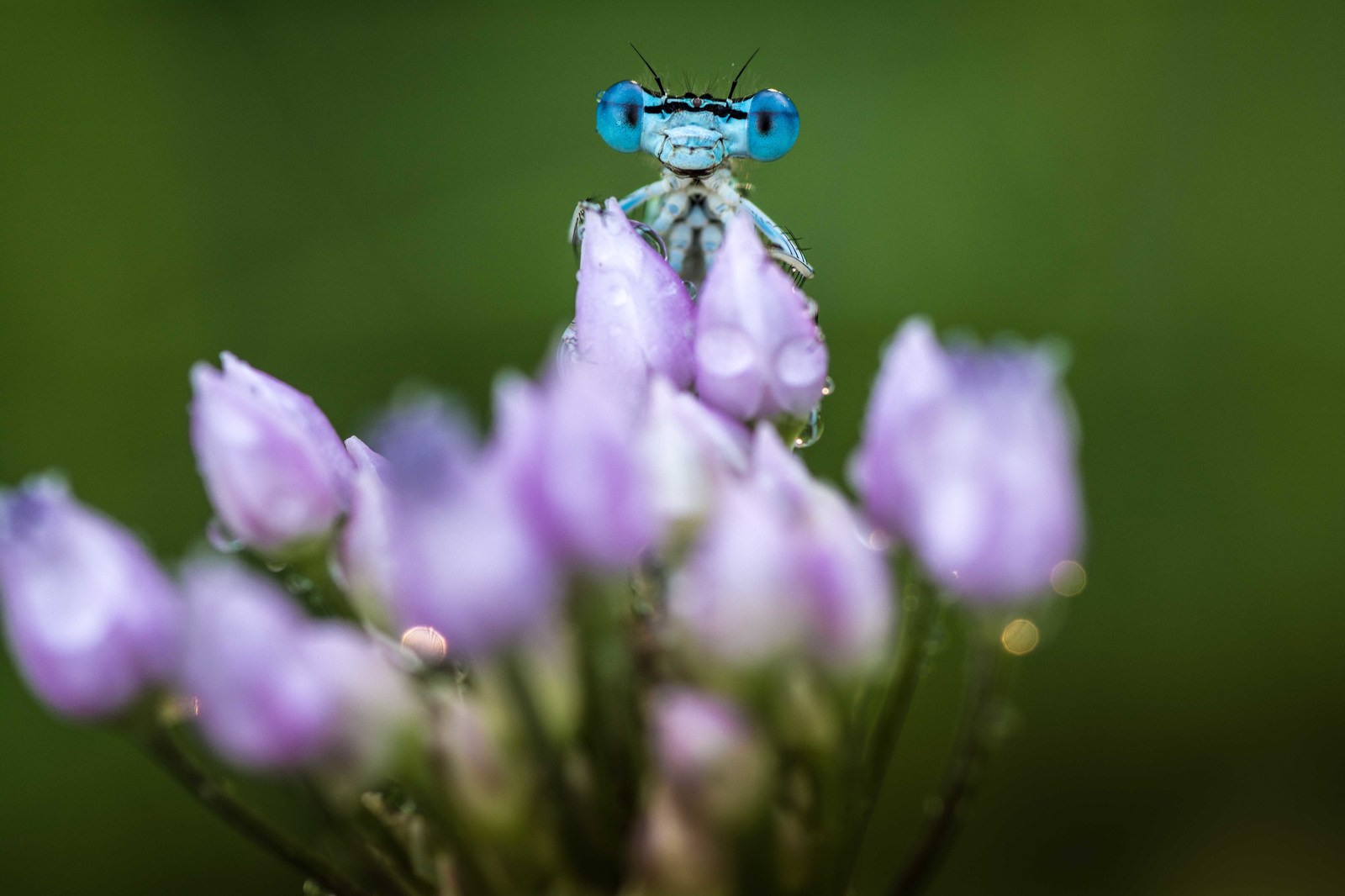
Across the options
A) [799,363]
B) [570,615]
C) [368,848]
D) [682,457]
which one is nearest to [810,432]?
[799,363]

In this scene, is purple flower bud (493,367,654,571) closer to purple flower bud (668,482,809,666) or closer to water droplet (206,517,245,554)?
purple flower bud (668,482,809,666)

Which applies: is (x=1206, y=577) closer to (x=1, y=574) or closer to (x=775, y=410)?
(x=775, y=410)

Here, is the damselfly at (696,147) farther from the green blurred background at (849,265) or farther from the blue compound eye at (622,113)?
the green blurred background at (849,265)

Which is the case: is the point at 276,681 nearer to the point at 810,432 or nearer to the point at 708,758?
the point at 708,758

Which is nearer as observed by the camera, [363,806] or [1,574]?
[1,574]

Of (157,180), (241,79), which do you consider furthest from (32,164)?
(241,79)

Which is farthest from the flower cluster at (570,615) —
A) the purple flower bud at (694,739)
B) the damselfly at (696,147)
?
the damselfly at (696,147)
